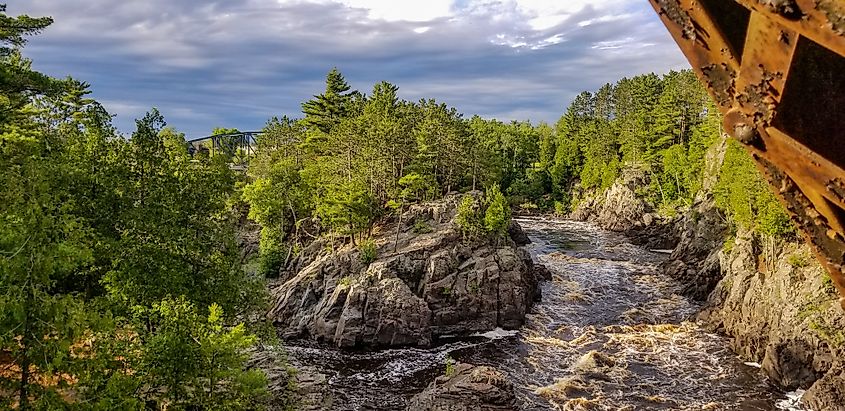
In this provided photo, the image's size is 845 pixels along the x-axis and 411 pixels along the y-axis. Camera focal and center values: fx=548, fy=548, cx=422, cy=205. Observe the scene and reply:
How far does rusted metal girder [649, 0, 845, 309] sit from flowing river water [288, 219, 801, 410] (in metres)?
21.7

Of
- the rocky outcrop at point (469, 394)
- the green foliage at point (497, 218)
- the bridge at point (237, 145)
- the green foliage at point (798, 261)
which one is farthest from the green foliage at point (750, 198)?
the bridge at point (237, 145)

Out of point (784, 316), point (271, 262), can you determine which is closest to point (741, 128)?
point (784, 316)

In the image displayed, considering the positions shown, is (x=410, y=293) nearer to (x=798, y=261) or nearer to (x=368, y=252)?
(x=368, y=252)

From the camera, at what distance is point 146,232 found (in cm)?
1845

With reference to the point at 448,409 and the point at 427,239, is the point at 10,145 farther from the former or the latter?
the point at 427,239

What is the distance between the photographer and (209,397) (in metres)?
14.8

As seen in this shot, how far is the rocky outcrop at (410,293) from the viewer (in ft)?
103

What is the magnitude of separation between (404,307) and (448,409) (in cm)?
1084

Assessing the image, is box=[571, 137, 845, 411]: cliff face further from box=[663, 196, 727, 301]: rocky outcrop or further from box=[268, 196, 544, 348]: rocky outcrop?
box=[268, 196, 544, 348]: rocky outcrop

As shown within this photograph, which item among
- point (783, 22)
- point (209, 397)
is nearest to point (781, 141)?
point (783, 22)

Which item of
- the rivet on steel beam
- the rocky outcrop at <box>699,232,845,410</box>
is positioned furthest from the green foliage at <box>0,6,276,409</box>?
the rocky outcrop at <box>699,232,845,410</box>

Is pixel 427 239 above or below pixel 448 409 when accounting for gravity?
above

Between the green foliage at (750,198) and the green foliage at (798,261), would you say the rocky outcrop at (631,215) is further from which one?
the green foliage at (798,261)

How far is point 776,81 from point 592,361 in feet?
85.9
